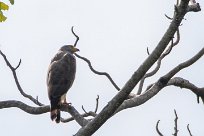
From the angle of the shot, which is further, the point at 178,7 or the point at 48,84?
the point at 48,84

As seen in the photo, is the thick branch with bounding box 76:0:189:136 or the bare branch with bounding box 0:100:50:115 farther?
the bare branch with bounding box 0:100:50:115

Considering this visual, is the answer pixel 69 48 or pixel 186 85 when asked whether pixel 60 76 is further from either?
pixel 186 85

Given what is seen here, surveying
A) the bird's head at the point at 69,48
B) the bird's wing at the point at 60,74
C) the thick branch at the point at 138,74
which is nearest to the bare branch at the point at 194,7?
the thick branch at the point at 138,74

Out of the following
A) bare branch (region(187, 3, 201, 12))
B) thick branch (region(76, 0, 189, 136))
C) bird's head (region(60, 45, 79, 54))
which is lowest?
bird's head (region(60, 45, 79, 54))

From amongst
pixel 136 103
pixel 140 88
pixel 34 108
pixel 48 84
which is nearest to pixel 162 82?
pixel 136 103

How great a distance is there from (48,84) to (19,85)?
6.93ft

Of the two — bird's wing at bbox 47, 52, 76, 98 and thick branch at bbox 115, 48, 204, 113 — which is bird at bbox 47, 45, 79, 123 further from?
thick branch at bbox 115, 48, 204, 113

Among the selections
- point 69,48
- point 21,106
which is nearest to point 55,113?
point 21,106

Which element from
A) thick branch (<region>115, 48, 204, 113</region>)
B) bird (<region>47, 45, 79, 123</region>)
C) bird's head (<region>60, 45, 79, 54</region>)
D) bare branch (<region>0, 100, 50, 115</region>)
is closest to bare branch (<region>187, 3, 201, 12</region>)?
thick branch (<region>115, 48, 204, 113</region>)

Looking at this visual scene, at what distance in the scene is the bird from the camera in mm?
7784

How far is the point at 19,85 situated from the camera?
20.3 ft

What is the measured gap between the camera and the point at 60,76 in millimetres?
8461

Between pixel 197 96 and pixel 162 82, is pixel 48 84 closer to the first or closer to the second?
pixel 197 96

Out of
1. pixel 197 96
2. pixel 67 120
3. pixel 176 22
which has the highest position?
pixel 176 22
